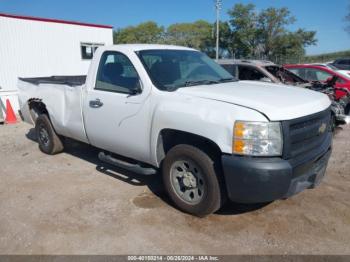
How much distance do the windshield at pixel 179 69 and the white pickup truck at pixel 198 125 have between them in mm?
14

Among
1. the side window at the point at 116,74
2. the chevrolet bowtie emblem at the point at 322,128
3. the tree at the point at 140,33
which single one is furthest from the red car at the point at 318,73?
the tree at the point at 140,33

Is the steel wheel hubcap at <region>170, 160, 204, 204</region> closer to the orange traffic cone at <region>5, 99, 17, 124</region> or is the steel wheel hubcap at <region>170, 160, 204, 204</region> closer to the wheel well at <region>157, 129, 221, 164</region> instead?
the wheel well at <region>157, 129, 221, 164</region>

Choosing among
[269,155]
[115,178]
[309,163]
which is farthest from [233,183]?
[115,178]

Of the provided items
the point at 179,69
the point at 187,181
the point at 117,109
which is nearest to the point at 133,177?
the point at 117,109

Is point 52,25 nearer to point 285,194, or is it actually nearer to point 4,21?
point 4,21

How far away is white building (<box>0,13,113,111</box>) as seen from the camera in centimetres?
1433

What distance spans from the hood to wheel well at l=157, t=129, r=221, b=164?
1.46ft

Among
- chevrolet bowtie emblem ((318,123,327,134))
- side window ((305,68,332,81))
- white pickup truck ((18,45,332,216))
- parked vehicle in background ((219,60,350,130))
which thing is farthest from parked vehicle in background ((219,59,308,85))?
chevrolet bowtie emblem ((318,123,327,134))

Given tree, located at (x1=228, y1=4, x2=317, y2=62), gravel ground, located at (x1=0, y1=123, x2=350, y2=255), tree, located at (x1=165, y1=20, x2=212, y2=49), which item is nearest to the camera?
gravel ground, located at (x1=0, y1=123, x2=350, y2=255)

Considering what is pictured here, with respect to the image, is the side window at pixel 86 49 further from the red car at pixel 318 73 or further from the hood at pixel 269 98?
the hood at pixel 269 98

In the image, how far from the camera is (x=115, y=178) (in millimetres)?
4930

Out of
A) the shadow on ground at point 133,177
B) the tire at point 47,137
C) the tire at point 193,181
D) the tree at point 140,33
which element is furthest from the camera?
the tree at point 140,33

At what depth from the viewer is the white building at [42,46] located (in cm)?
1433

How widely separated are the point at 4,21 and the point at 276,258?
49.1 feet
